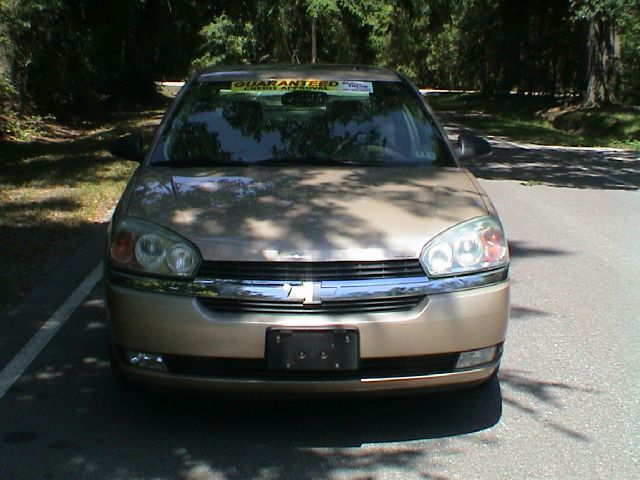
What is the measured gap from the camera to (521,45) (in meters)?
47.2

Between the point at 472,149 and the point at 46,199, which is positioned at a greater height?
the point at 472,149

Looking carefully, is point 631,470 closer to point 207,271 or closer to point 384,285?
point 384,285

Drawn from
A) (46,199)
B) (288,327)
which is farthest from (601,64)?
(288,327)

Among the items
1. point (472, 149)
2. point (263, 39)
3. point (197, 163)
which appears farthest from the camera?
point (263, 39)

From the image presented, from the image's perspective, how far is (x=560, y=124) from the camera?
30.7m

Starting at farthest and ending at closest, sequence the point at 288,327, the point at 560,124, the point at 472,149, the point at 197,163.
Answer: the point at 560,124 → the point at 472,149 → the point at 197,163 → the point at 288,327

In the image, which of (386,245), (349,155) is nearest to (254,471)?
(386,245)

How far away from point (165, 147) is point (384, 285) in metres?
1.90

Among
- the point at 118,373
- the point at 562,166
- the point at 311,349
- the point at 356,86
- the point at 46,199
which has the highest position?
the point at 356,86

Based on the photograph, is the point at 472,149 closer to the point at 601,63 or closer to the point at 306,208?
the point at 306,208

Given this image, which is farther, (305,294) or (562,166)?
(562,166)

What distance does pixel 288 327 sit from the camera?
11.6 feet

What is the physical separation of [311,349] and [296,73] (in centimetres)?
262

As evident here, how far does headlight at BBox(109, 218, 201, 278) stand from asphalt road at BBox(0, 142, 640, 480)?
0.82m
